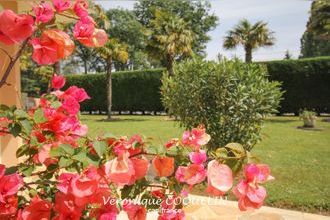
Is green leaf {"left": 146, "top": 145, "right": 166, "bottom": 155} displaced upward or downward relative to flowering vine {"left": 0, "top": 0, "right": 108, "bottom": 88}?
downward

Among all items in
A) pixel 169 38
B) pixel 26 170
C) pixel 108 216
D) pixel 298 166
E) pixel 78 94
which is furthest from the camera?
pixel 169 38

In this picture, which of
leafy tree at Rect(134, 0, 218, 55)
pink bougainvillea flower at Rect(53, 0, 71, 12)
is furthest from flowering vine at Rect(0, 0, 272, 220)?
leafy tree at Rect(134, 0, 218, 55)

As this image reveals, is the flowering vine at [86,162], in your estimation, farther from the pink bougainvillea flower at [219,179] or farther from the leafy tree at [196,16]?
the leafy tree at [196,16]

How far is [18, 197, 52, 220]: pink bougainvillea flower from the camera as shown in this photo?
1.31 m

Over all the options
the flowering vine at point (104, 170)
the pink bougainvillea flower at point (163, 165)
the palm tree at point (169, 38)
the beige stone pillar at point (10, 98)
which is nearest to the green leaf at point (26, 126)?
the flowering vine at point (104, 170)

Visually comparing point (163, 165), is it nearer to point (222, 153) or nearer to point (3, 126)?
point (222, 153)

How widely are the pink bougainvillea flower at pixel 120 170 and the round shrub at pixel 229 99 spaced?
5.50 meters

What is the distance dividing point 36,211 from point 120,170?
357mm

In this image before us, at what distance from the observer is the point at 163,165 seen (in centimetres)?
140

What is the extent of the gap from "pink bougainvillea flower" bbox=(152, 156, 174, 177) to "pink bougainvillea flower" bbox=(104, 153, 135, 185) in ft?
0.60

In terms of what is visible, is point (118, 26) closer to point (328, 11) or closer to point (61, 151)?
point (328, 11)

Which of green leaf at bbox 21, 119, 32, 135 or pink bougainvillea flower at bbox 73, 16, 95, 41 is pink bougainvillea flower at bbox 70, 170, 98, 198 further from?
pink bougainvillea flower at bbox 73, 16, 95, 41

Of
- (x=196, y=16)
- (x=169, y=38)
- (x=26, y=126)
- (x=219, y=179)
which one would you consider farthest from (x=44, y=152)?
(x=196, y=16)

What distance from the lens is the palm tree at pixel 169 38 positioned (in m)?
23.1
